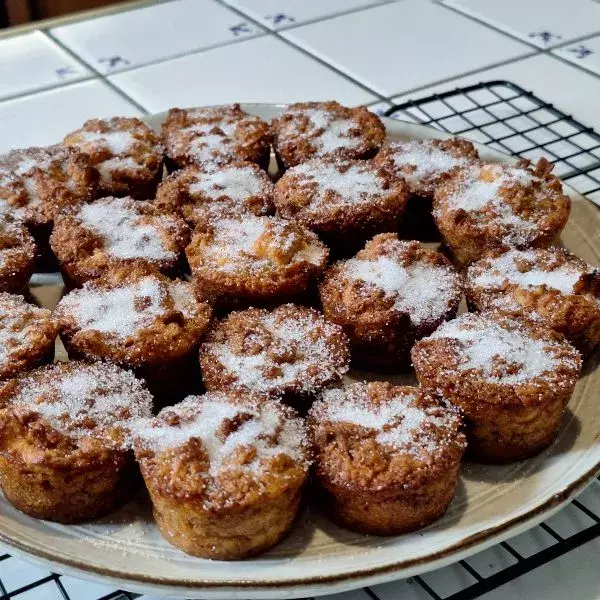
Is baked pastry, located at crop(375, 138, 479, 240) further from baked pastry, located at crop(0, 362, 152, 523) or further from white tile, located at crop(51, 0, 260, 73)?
white tile, located at crop(51, 0, 260, 73)

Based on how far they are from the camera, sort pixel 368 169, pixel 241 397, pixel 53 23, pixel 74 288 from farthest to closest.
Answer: pixel 53 23 < pixel 368 169 < pixel 74 288 < pixel 241 397

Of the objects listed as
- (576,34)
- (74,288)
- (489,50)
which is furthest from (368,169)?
(576,34)

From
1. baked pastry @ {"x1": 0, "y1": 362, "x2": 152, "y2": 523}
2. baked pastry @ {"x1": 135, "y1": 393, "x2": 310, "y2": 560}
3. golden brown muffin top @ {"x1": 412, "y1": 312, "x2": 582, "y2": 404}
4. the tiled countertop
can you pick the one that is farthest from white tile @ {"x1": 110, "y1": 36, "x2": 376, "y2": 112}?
baked pastry @ {"x1": 135, "y1": 393, "x2": 310, "y2": 560}

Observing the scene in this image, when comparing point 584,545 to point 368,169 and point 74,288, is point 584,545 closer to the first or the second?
point 368,169

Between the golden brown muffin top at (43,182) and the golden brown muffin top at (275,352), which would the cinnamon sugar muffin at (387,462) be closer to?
the golden brown muffin top at (275,352)

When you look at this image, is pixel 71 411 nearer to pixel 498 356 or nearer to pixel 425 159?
pixel 498 356

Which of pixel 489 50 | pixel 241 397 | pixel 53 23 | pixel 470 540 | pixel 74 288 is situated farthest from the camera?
pixel 53 23

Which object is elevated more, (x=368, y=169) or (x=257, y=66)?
(x=368, y=169)

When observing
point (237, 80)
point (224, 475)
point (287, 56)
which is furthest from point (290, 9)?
point (224, 475)
